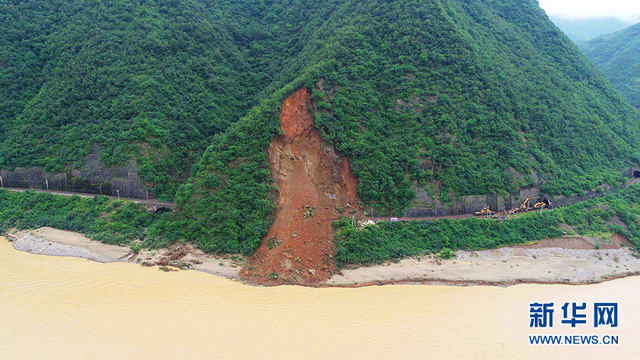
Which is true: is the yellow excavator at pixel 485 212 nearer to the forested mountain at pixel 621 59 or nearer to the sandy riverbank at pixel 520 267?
→ the sandy riverbank at pixel 520 267

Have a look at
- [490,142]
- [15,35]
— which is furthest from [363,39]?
[15,35]

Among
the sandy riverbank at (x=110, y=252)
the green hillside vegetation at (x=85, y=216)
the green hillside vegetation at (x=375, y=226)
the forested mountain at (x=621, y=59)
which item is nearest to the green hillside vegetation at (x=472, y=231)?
the green hillside vegetation at (x=375, y=226)

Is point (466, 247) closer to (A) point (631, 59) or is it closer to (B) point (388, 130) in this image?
(B) point (388, 130)

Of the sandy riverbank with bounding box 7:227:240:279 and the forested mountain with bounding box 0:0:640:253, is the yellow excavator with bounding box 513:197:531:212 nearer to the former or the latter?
the forested mountain with bounding box 0:0:640:253

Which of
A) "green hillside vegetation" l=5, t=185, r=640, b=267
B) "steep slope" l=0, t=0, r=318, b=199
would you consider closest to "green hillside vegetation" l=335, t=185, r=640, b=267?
"green hillside vegetation" l=5, t=185, r=640, b=267

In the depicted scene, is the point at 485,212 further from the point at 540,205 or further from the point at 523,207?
the point at 540,205

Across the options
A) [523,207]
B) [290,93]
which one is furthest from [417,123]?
[523,207]

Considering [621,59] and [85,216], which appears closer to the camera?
[85,216]

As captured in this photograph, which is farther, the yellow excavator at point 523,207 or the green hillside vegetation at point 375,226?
the yellow excavator at point 523,207
